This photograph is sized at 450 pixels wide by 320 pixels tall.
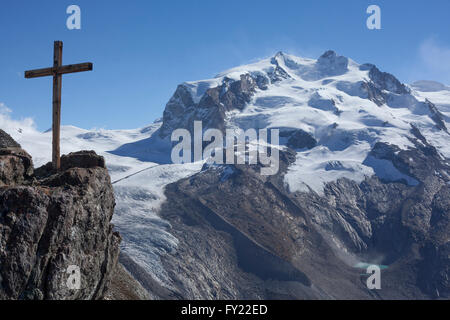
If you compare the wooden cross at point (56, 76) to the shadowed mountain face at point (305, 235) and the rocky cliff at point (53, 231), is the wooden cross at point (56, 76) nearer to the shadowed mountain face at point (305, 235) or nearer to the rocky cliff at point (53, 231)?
the rocky cliff at point (53, 231)

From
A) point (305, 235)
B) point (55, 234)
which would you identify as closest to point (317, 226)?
point (305, 235)

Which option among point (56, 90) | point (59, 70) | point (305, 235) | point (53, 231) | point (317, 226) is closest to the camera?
point (53, 231)

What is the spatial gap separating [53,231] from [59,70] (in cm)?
509

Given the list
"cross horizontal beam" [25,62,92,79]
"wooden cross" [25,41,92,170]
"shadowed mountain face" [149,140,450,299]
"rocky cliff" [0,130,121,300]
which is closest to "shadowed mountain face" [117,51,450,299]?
"shadowed mountain face" [149,140,450,299]

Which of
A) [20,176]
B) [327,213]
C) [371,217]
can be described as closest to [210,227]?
[327,213]

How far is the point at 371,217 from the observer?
158250 mm

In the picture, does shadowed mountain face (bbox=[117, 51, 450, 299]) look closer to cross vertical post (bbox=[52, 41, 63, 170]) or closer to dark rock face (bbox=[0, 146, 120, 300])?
cross vertical post (bbox=[52, 41, 63, 170])

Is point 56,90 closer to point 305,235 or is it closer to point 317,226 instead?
point 305,235

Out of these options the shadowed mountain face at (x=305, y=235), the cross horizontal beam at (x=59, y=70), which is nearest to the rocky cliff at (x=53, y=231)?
the cross horizontal beam at (x=59, y=70)

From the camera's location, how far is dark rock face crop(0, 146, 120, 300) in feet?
33.6

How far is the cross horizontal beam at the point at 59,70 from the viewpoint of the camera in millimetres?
13391

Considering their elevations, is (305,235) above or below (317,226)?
below

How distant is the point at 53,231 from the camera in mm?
11031
